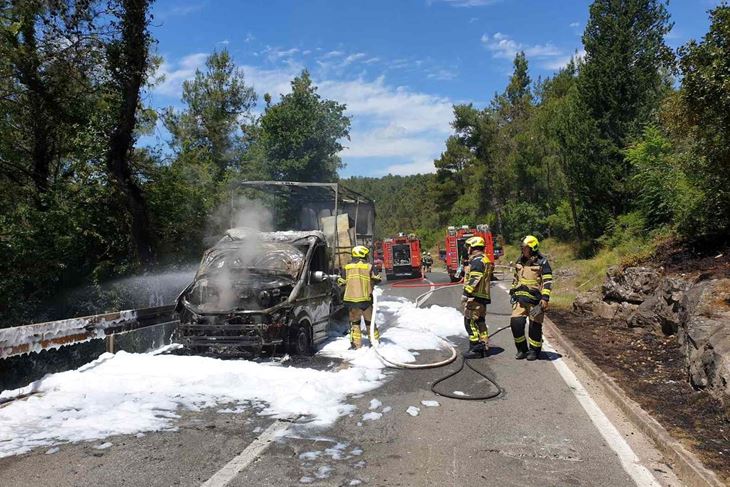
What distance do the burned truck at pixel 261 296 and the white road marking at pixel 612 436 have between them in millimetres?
3800

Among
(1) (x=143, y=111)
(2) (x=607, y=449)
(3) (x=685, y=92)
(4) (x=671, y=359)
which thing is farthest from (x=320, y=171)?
(2) (x=607, y=449)

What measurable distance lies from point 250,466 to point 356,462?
82cm

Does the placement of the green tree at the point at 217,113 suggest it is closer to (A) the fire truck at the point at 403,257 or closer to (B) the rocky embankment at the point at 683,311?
(A) the fire truck at the point at 403,257

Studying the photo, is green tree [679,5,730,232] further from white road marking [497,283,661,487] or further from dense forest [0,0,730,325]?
white road marking [497,283,661,487]

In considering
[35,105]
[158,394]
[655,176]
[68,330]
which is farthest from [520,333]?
[655,176]

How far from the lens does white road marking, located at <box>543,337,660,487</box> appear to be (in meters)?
4.08

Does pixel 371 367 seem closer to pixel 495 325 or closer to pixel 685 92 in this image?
pixel 495 325

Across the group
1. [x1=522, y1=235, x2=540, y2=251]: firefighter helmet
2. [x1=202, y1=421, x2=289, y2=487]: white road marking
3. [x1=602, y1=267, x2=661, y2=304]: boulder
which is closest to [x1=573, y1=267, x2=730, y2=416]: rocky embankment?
[x1=602, y1=267, x2=661, y2=304]: boulder

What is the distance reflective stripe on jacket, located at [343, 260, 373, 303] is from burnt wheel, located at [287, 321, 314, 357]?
888 millimetres

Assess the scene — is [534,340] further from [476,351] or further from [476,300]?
[476,300]

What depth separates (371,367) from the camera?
766 cm

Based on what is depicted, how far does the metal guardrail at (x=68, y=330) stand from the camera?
5.78 meters

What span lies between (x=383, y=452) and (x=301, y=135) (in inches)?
964

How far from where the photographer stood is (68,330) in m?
6.57
